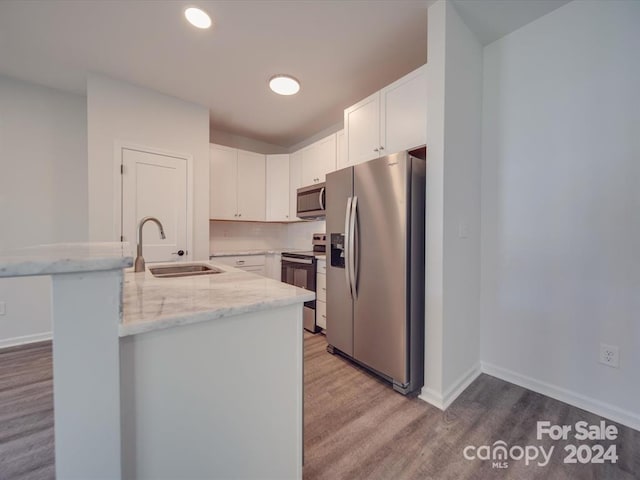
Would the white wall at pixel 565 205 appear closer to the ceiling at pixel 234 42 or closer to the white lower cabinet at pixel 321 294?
the ceiling at pixel 234 42

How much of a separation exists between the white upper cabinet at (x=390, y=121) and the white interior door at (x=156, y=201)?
1904mm

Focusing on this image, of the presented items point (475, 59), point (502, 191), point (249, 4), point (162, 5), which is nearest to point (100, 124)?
point (162, 5)

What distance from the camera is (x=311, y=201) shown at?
10.4 ft

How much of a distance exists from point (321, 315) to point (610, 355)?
218 cm

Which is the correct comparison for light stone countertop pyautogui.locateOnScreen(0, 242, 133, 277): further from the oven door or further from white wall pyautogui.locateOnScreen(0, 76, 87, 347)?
white wall pyautogui.locateOnScreen(0, 76, 87, 347)

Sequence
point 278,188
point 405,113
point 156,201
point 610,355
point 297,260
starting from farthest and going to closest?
point 278,188 < point 297,260 < point 156,201 < point 405,113 < point 610,355

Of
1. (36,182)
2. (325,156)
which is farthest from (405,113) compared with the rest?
(36,182)

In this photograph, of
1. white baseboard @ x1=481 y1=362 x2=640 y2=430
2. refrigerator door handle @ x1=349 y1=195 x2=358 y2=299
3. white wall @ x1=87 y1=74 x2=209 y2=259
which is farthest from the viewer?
white wall @ x1=87 y1=74 x2=209 y2=259

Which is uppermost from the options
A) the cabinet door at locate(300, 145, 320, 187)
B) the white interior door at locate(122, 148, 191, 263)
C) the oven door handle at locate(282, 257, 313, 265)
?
the cabinet door at locate(300, 145, 320, 187)

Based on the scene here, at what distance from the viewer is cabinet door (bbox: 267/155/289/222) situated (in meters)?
3.85

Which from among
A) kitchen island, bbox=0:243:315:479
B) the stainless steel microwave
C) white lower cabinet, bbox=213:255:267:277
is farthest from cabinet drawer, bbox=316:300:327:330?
kitchen island, bbox=0:243:315:479

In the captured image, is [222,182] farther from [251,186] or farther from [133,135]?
[133,135]

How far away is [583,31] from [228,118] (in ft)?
11.0

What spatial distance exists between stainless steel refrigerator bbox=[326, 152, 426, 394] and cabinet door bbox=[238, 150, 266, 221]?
6.37 ft
